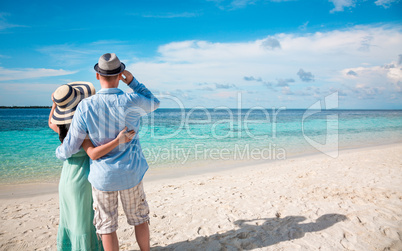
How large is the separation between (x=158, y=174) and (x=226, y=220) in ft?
14.7

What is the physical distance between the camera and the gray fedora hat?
6.32ft

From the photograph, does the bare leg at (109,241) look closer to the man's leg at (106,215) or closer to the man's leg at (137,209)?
the man's leg at (106,215)

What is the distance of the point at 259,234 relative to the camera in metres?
3.38

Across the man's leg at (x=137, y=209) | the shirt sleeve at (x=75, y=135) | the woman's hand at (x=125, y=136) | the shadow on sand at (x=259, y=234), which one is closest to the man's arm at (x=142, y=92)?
the woman's hand at (x=125, y=136)

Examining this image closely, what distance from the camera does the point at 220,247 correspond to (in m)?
3.05

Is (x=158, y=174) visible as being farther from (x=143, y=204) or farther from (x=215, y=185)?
(x=143, y=204)

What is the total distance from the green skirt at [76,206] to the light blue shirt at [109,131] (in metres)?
0.23

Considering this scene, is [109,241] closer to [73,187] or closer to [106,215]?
[106,215]

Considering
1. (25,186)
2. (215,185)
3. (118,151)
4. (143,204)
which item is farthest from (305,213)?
(25,186)

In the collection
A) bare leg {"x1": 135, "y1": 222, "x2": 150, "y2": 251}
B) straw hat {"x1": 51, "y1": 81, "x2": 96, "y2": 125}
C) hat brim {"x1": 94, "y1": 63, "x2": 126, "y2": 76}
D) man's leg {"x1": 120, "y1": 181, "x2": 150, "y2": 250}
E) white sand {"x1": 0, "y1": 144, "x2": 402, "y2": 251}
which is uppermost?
hat brim {"x1": 94, "y1": 63, "x2": 126, "y2": 76}

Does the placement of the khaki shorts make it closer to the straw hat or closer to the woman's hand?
the woman's hand

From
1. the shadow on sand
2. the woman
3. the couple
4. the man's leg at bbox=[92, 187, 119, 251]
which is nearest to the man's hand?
the couple

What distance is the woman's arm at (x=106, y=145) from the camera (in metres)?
1.91

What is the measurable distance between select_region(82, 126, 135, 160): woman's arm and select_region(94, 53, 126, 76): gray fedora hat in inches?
19.7
